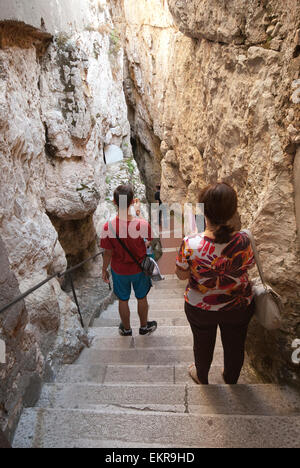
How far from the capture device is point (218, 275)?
154 centimetres

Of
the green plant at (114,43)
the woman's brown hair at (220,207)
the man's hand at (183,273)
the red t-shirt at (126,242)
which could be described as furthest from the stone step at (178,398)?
the green plant at (114,43)

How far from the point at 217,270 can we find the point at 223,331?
45 centimetres

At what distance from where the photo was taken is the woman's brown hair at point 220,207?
1.37m

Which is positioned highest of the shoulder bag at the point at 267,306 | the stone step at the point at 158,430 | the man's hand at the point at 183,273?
the man's hand at the point at 183,273

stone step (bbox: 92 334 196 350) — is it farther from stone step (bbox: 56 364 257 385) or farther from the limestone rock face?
the limestone rock face

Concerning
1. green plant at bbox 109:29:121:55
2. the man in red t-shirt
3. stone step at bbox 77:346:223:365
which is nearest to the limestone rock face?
the man in red t-shirt

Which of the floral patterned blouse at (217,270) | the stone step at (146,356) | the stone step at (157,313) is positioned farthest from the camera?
the stone step at (157,313)

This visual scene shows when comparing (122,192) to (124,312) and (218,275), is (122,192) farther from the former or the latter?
(124,312)

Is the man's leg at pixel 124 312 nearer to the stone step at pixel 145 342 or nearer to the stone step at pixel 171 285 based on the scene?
the stone step at pixel 145 342

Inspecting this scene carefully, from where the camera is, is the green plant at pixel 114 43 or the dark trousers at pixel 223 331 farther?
the green plant at pixel 114 43

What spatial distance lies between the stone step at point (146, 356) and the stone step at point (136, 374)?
175 millimetres

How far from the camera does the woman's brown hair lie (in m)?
1.37

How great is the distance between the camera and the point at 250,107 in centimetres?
248

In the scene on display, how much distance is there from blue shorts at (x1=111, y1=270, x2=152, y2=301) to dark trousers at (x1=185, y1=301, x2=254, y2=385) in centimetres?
99
